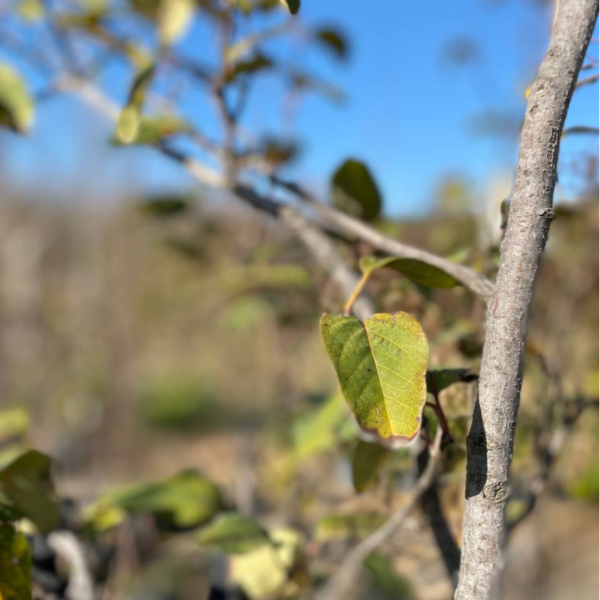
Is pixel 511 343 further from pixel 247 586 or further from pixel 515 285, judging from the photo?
pixel 247 586

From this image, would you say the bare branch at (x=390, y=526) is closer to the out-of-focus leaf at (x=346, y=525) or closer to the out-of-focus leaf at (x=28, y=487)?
the out-of-focus leaf at (x=346, y=525)

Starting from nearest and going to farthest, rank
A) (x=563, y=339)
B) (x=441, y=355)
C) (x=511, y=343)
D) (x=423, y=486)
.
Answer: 1. (x=511, y=343)
2. (x=423, y=486)
3. (x=441, y=355)
4. (x=563, y=339)

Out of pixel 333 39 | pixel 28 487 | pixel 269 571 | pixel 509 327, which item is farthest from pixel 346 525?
pixel 333 39

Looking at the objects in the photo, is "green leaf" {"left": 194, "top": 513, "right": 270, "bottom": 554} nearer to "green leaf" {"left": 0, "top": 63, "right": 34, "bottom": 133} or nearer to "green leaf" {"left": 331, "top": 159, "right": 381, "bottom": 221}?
"green leaf" {"left": 331, "top": 159, "right": 381, "bottom": 221}

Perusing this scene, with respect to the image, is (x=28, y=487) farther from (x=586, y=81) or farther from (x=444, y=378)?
(x=586, y=81)

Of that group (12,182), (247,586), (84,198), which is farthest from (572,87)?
(12,182)
